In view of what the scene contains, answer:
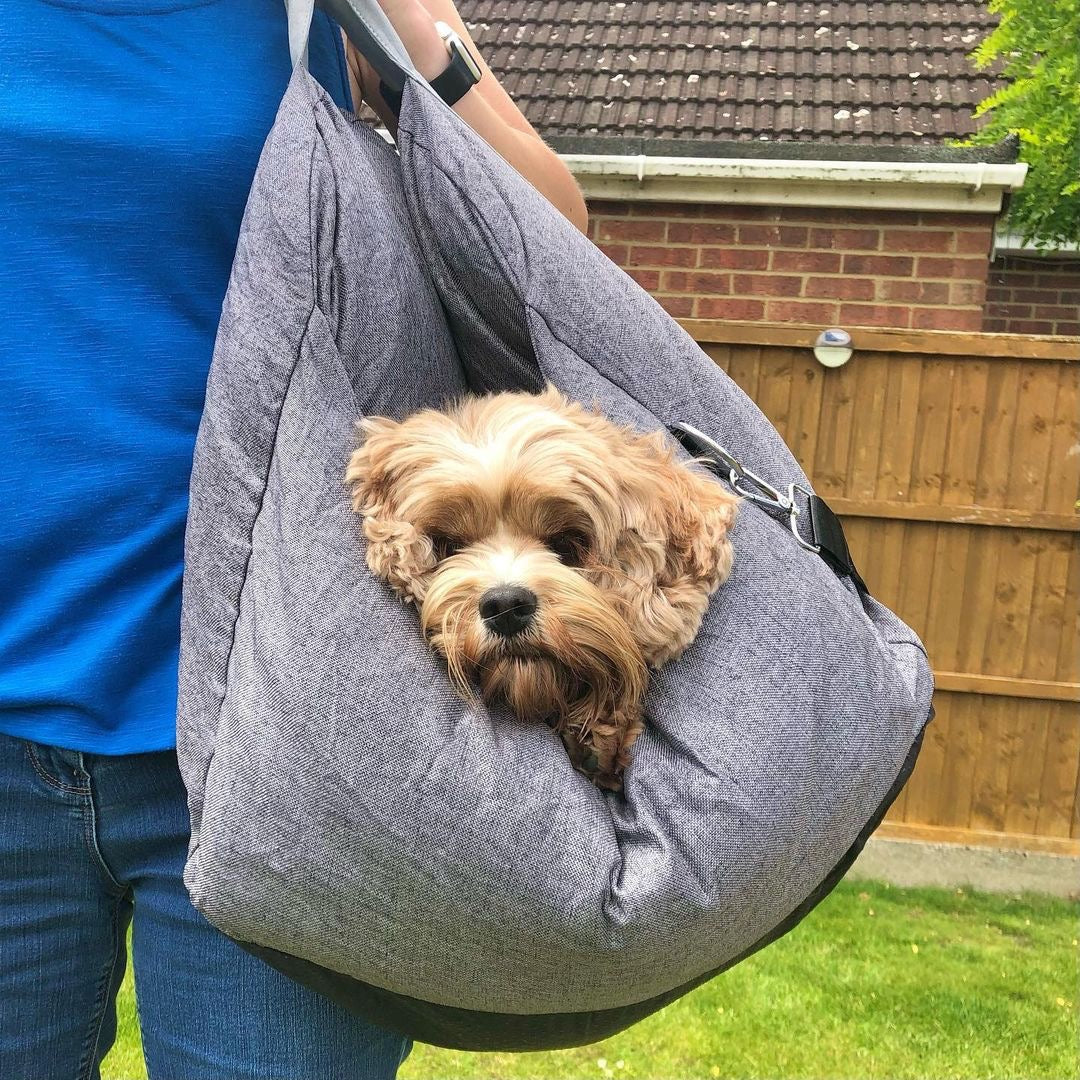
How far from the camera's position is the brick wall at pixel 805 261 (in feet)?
22.8

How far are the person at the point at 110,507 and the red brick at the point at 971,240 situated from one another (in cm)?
627

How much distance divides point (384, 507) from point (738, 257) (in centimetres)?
596

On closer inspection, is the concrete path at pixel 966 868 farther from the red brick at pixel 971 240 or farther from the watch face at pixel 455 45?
the watch face at pixel 455 45

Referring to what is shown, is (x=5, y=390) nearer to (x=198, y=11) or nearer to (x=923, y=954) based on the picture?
(x=198, y=11)

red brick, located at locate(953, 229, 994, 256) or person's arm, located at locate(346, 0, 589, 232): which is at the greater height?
red brick, located at locate(953, 229, 994, 256)

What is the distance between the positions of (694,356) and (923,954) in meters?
4.54

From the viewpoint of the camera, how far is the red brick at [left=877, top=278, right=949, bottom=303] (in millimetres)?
6957

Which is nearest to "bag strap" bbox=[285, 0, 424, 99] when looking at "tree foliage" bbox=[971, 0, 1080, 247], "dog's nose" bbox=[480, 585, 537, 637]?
"dog's nose" bbox=[480, 585, 537, 637]

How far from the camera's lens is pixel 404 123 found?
164cm

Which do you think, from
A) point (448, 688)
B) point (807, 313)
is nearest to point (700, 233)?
point (807, 313)

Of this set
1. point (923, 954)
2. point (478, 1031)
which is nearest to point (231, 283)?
point (478, 1031)

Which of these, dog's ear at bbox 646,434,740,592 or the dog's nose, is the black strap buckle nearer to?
dog's ear at bbox 646,434,740,592

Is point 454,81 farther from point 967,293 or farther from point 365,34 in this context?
point 967,293

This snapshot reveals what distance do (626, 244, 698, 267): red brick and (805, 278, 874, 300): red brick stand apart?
2.55 feet
